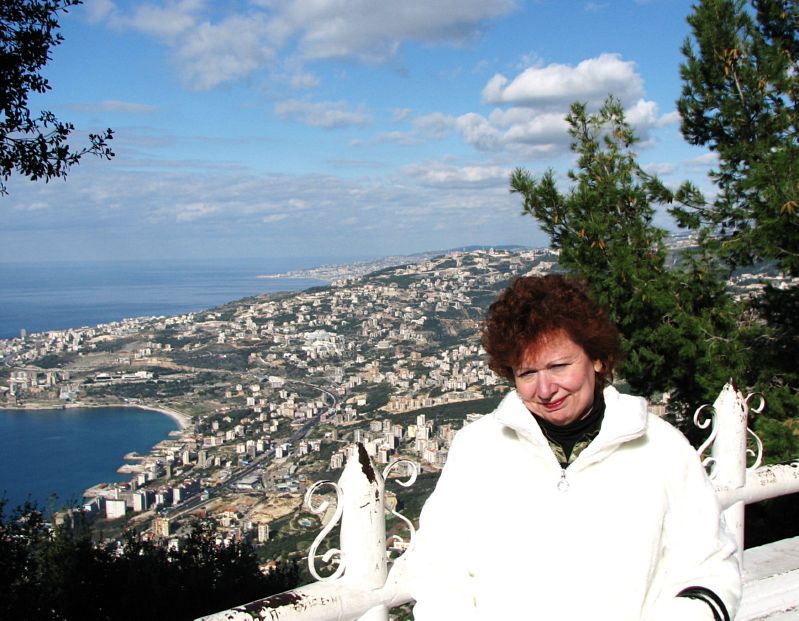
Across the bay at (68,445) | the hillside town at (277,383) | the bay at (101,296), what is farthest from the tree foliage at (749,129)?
the bay at (101,296)

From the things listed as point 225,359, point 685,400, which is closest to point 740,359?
point 685,400

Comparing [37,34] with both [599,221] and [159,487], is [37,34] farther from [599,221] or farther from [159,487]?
[159,487]

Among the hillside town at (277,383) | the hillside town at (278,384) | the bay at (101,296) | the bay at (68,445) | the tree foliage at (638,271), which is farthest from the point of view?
the bay at (101,296)

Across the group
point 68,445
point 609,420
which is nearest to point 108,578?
point 609,420

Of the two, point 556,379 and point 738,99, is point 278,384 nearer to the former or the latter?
point 738,99

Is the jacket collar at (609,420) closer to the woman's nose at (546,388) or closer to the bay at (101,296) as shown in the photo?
the woman's nose at (546,388)

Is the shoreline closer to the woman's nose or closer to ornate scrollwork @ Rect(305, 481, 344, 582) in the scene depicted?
ornate scrollwork @ Rect(305, 481, 344, 582)

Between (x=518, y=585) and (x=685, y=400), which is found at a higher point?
(x=518, y=585)
